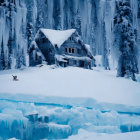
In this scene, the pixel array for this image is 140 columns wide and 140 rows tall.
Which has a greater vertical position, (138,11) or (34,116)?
(138,11)

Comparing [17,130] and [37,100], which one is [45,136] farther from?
[37,100]

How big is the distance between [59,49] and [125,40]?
15.1m

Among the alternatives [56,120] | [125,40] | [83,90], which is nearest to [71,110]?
[56,120]

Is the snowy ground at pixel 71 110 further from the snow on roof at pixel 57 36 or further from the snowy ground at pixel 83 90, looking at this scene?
the snow on roof at pixel 57 36

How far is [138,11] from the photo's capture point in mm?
20531

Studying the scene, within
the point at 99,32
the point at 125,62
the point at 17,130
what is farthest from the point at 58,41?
the point at 17,130

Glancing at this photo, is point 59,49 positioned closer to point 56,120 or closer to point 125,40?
point 125,40

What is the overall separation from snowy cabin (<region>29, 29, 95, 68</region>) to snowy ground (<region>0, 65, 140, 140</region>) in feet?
53.8

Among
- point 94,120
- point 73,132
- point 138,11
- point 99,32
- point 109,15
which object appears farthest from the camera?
point 99,32

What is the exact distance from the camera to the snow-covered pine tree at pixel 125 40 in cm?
2111

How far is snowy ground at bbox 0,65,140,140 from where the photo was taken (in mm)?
9820

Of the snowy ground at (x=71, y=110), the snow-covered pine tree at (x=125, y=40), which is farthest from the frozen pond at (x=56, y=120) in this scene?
the snow-covered pine tree at (x=125, y=40)

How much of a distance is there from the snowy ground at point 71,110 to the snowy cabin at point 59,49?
53.8 feet

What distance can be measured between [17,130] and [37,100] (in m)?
4.78
